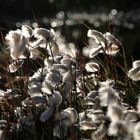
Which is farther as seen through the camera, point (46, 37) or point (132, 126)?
point (46, 37)

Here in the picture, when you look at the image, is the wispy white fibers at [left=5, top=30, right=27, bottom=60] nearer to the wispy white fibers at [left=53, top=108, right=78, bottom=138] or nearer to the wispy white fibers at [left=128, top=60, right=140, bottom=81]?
the wispy white fibers at [left=53, top=108, right=78, bottom=138]

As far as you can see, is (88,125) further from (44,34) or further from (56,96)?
(44,34)

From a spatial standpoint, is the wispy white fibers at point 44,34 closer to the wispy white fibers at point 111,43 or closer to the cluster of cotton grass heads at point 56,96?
the cluster of cotton grass heads at point 56,96

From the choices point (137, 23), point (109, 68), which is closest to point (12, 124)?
point (109, 68)

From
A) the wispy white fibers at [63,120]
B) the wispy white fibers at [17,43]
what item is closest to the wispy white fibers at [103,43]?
the wispy white fibers at [17,43]

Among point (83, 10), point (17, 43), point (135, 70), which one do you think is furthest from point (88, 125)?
point (83, 10)

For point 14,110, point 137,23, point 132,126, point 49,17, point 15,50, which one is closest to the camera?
point 132,126

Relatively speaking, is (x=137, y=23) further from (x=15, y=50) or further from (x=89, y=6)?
(x=15, y=50)

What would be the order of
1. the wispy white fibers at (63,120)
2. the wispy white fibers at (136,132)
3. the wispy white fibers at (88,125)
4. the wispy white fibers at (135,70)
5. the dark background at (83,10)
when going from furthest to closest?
1. the dark background at (83,10)
2. the wispy white fibers at (135,70)
3. the wispy white fibers at (63,120)
4. the wispy white fibers at (88,125)
5. the wispy white fibers at (136,132)

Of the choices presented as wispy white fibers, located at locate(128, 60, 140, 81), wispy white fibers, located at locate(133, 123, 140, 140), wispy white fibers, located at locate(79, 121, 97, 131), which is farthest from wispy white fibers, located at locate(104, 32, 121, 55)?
wispy white fibers, located at locate(133, 123, 140, 140)
